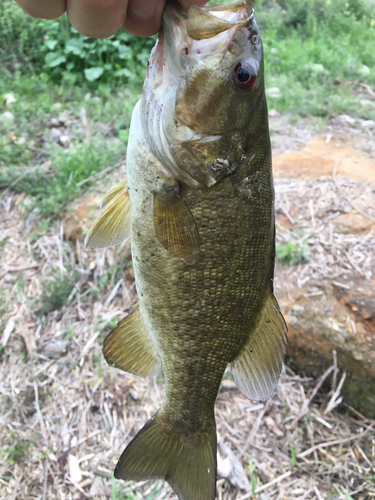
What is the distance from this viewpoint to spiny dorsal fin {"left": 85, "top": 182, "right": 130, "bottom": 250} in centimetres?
132

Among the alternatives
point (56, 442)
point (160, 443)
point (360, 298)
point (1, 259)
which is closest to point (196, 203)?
point (160, 443)

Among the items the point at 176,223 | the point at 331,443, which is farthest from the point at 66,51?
the point at 331,443

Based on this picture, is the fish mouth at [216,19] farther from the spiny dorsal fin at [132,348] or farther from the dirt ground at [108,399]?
the dirt ground at [108,399]

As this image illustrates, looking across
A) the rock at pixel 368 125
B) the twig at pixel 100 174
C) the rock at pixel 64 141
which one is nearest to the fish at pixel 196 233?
the twig at pixel 100 174

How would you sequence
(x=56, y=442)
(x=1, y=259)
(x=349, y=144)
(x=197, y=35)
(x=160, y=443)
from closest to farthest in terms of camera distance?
(x=197, y=35), (x=160, y=443), (x=56, y=442), (x=1, y=259), (x=349, y=144)

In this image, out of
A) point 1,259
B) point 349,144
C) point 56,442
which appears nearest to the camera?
point 56,442

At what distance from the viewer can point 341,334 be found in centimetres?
254

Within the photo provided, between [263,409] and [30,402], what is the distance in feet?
5.25

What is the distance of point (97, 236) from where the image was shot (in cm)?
136

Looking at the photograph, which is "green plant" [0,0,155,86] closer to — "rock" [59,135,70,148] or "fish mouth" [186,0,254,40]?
"rock" [59,135,70,148]

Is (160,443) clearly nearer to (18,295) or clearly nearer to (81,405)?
(81,405)

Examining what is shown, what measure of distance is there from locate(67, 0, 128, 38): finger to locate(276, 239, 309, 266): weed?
2135 millimetres

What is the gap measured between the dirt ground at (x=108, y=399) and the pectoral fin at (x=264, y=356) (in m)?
1.29

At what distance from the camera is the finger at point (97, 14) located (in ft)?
3.35
